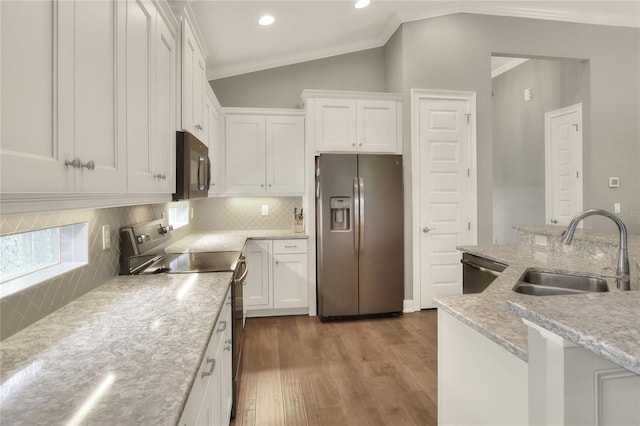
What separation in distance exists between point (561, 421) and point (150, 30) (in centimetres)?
194

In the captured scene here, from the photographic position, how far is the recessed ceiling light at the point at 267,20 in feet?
10.4

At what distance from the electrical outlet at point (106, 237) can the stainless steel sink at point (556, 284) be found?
196cm

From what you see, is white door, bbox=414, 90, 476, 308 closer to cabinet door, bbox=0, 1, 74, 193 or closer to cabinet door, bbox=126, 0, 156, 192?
cabinet door, bbox=126, 0, 156, 192

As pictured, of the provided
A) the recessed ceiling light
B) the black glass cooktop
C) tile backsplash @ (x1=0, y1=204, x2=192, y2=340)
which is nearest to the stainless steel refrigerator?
the black glass cooktop

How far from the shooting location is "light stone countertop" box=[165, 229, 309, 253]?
2750 millimetres

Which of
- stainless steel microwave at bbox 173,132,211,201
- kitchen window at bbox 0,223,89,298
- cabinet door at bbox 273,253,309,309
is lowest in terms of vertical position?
cabinet door at bbox 273,253,309,309

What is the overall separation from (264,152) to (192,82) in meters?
1.64

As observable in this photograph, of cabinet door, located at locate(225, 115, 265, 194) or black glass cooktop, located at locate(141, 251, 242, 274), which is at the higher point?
cabinet door, located at locate(225, 115, 265, 194)

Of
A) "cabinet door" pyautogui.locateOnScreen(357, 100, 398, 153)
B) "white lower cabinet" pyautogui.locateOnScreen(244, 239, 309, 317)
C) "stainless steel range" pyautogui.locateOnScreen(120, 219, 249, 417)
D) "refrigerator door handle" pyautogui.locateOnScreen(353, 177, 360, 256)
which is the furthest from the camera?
"cabinet door" pyautogui.locateOnScreen(357, 100, 398, 153)

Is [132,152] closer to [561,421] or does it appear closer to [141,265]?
[141,265]

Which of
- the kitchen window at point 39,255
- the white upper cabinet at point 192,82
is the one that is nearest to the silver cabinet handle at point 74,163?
the kitchen window at point 39,255

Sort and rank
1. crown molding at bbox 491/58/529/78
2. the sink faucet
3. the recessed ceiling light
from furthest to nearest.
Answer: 1. crown molding at bbox 491/58/529/78
2. the recessed ceiling light
3. the sink faucet

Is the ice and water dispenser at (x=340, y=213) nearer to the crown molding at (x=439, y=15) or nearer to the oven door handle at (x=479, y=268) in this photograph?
the oven door handle at (x=479, y=268)

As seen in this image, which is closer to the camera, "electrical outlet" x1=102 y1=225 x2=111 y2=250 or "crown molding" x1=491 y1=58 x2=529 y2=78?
"electrical outlet" x1=102 y1=225 x2=111 y2=250
